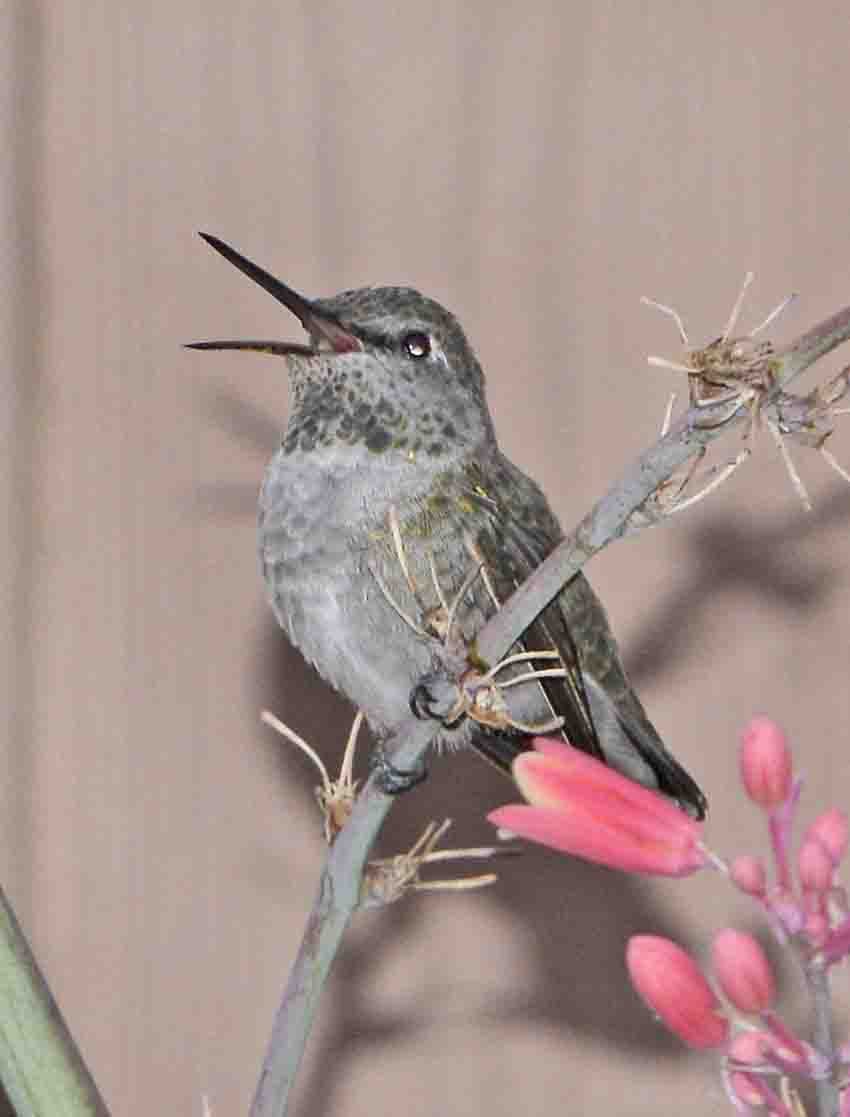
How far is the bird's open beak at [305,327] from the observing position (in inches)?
31.8

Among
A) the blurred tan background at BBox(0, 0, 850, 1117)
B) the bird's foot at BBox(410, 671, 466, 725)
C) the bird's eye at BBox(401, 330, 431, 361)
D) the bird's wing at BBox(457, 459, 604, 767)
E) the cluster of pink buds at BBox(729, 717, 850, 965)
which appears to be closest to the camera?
the cluster of pink buds at BBox(729, 717, 850, 965)

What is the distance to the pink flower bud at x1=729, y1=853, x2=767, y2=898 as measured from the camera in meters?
0.44

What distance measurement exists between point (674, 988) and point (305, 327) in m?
0.58

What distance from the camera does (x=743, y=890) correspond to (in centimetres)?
45

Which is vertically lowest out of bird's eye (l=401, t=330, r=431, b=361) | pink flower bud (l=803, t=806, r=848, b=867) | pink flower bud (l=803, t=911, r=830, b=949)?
pink flower bud (l=803, t=911, r=830, b=949)

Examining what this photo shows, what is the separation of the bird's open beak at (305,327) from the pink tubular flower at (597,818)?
14.1 inches

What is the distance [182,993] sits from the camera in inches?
46.5

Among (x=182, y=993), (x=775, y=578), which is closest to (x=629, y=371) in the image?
(x=775, y=578)

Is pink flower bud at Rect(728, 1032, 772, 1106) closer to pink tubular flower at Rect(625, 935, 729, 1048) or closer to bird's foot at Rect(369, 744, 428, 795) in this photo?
pink tubular flower at Rect(625, 935, 729, 1048)

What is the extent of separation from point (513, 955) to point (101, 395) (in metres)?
0.47

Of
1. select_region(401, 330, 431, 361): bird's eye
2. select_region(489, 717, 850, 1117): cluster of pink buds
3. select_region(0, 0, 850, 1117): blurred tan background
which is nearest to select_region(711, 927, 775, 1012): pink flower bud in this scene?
select_region(489, 717, 850, 1117): cluster of pink buds

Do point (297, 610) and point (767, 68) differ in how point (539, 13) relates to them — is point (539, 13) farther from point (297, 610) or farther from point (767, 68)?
point (297, 610)

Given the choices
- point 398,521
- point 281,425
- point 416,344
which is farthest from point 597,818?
point 281,425

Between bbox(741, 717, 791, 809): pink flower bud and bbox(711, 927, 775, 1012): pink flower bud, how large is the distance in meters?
0.04
